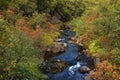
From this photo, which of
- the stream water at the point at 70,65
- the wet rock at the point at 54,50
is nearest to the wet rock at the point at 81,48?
the stream water at the point at 70,65

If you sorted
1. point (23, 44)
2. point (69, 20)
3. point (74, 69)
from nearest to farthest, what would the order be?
point (23, 44) → point (74, 69) → point (69, 20)

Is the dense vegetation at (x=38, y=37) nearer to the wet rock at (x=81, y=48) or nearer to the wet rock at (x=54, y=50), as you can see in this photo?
the wet rock at (x=81, y=48)

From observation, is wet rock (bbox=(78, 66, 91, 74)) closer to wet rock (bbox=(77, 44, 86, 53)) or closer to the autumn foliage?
the autumn foliage

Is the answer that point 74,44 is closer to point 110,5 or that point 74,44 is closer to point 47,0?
point 110,5

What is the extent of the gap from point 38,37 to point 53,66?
4.76 metres

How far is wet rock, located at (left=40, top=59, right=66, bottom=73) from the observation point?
2862 cm

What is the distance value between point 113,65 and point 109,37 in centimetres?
598

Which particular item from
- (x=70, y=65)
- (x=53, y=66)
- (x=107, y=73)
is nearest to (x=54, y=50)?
(x=70, y=65)

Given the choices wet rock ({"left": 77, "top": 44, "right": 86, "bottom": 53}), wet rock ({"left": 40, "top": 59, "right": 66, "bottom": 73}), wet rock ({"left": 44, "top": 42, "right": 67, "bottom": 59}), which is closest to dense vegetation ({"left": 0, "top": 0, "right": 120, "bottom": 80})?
wet rock ({"left": 77, "top": 44, "right": 86, "bottom": 53})

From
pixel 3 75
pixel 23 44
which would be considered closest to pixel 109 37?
pixel 23 44

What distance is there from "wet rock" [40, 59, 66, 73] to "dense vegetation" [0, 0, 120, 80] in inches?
45.3

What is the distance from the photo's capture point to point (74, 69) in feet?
98.6

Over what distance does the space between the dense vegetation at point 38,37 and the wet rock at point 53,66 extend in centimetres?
115

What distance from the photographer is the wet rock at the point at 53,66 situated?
93.9 feet
